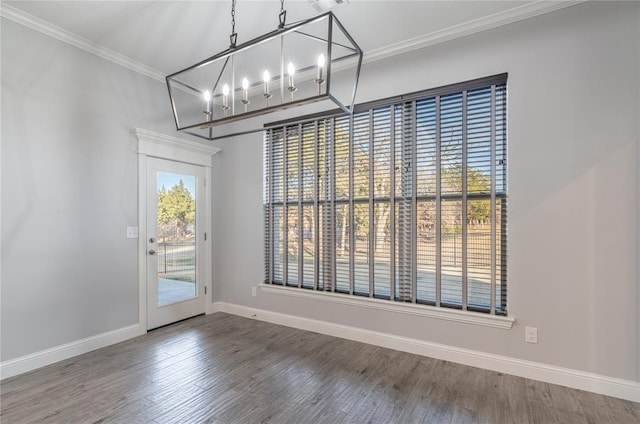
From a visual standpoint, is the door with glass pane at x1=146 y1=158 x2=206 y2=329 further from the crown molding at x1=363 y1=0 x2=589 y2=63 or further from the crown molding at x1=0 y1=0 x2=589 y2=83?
the crown molding at x1=363 y1=0 x2=589 y2=63

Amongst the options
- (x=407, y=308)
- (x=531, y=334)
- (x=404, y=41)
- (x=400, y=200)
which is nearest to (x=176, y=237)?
(x=400, y=200)

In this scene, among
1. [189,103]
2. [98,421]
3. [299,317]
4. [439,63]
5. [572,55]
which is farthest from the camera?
[189,103]

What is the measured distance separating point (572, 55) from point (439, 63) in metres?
1.00

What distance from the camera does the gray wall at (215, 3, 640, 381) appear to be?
2248mm

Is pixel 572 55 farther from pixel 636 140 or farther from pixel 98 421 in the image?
pixel 98 421

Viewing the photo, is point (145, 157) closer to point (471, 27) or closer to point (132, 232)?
point (132, 232)

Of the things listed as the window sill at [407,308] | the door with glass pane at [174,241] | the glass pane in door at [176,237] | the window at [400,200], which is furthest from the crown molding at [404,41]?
the window sill at [407,308]

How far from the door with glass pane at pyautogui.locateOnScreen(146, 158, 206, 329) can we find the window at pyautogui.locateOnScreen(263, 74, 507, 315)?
994 millimetres

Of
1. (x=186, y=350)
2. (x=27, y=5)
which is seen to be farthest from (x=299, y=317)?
(x=27, y=5)

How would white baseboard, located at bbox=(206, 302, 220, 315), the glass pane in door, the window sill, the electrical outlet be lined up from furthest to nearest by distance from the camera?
white baseboard, located at bbox=(206, 302, 220, 315), the glass pane in door, the window sill, the electrical outlet

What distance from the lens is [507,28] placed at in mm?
2621

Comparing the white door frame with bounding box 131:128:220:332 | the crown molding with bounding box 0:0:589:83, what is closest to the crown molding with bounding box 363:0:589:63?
the crown molding with bounding box 0:0:589:83

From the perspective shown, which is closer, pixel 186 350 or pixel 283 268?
pixel 186 350

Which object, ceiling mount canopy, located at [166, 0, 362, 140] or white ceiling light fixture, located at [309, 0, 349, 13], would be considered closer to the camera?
white ceiling light fixture, located at [309, 0, 349, 13]
